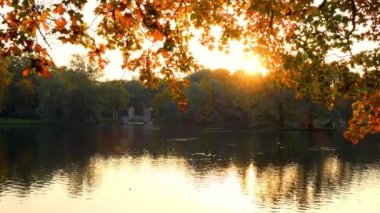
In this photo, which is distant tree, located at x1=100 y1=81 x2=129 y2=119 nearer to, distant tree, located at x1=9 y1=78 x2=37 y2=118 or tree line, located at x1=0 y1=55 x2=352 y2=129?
tree line, located at x1=0 y1=55 x2=352 y2=129

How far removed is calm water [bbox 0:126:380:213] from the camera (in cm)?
3080

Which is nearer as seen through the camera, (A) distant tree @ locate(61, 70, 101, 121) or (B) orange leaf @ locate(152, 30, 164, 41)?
(B) orange leaf @ locate(152, 30, 164, 41)

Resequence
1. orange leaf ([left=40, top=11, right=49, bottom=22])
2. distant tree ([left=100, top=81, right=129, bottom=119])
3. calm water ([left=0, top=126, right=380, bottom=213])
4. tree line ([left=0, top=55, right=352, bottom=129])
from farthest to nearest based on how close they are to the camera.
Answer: distant tree ([left=100, top=81, right=129, bottom=119]), tree line ([left=0, top=55, right=352, bottom=129]), calm water ([left=0, top=126, right=380, bottom=213]), orange leaf ([left=40, top=11, right=49, bottom=22])

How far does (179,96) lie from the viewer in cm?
1168

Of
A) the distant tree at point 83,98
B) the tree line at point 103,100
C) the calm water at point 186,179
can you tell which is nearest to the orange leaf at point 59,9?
the calm water at point 186,179

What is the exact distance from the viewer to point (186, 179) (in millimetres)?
39844

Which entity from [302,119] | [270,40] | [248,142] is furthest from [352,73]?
[302,119]

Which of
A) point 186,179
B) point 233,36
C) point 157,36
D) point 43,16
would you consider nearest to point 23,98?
point 186,179

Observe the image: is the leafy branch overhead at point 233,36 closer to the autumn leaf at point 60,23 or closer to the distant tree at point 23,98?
the autumn leaf at point 60,23

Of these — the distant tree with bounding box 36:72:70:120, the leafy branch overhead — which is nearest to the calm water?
the leafy branch overhead

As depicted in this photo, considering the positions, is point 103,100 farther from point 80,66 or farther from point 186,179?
point 186,179

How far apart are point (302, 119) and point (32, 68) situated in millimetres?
104456

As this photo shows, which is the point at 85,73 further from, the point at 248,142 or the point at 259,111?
the point at 248,142

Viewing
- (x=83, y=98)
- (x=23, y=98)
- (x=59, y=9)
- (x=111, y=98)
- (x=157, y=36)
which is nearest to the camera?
(x=59, y=9)
